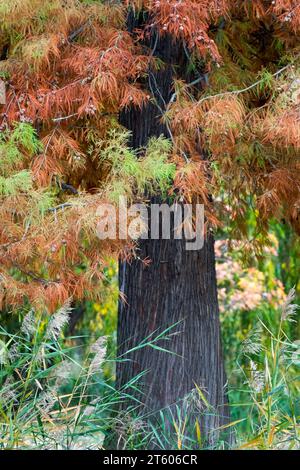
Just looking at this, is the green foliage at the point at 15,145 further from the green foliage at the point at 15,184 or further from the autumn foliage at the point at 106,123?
the green foliage at the point at 15,184

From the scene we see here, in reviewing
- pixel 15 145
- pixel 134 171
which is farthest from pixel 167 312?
pixel 15 145

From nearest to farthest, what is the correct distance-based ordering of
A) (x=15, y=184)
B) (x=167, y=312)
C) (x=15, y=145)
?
1. (x=15, y=184)
2. (x=15, y=145)
3. (x=167, y=312)

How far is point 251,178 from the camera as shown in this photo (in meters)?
5.67

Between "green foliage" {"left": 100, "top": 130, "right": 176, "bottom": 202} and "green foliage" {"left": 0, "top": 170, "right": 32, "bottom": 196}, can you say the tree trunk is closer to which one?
"green foliage" {"left": 100, "top": 130, "right": 176, "bottom": 202}

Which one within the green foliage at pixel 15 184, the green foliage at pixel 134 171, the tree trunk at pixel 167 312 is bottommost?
the tree trunk at pixel 167 312

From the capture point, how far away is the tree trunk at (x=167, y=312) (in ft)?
19.4

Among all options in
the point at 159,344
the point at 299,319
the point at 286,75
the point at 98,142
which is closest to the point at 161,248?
the point at 159,344

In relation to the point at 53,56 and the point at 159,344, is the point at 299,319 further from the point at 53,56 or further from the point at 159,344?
the point at 53,56

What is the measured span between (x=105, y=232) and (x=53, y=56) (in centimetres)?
124

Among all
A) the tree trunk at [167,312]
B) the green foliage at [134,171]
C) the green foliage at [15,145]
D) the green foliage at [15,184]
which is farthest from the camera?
the tree trunk at [167,312]

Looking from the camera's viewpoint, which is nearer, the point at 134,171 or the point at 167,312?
the point at 134,171

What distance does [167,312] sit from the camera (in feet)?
19.6

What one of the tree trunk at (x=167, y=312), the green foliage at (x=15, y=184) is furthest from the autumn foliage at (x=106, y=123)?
the tree trunk at (x=167, y=312)

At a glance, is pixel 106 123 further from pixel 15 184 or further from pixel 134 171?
pixel 15 184
